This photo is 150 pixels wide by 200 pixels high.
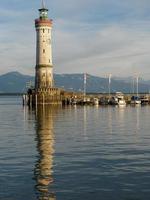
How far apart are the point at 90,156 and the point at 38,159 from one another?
3.74 m

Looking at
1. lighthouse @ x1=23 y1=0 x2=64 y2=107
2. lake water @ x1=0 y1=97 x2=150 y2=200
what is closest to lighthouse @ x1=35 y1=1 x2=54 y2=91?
lighthouse @ x1=23 y1=0 x2=64 y2=107

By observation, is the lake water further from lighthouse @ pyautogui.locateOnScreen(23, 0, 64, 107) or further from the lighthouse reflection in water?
lighthouse @ pyautogui.locateOnScreen(23, 0, 64, 107)

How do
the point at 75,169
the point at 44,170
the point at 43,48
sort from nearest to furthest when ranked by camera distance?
the point at 44,170
the point at 75,169
the point at 43,48

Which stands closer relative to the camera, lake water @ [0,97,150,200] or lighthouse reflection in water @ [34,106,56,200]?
lighthouse reflection in water @ [34,106,56,200]

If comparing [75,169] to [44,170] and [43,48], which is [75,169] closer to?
[44,170]

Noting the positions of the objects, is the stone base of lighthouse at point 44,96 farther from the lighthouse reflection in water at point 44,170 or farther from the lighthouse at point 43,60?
the lighthouse reflection in water at point 44,170

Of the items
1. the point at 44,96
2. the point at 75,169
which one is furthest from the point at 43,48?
the point at 75,169

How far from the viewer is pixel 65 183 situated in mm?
24078

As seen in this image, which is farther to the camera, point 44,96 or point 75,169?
point 44,96

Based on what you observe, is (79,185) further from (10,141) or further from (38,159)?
(10,141)

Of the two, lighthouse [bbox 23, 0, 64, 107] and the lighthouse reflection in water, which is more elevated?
lighthouse [bbox 23, 0, 64, 107]

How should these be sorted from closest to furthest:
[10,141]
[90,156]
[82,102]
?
1. [90,156]
2. [10,141]
3. [82,102]

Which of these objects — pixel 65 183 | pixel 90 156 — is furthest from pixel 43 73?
pixel 65 183

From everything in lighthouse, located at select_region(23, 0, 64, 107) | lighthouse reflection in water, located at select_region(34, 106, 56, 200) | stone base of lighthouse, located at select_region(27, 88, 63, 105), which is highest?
lighthouse, located at select_region(23, 0, 64, 107)
